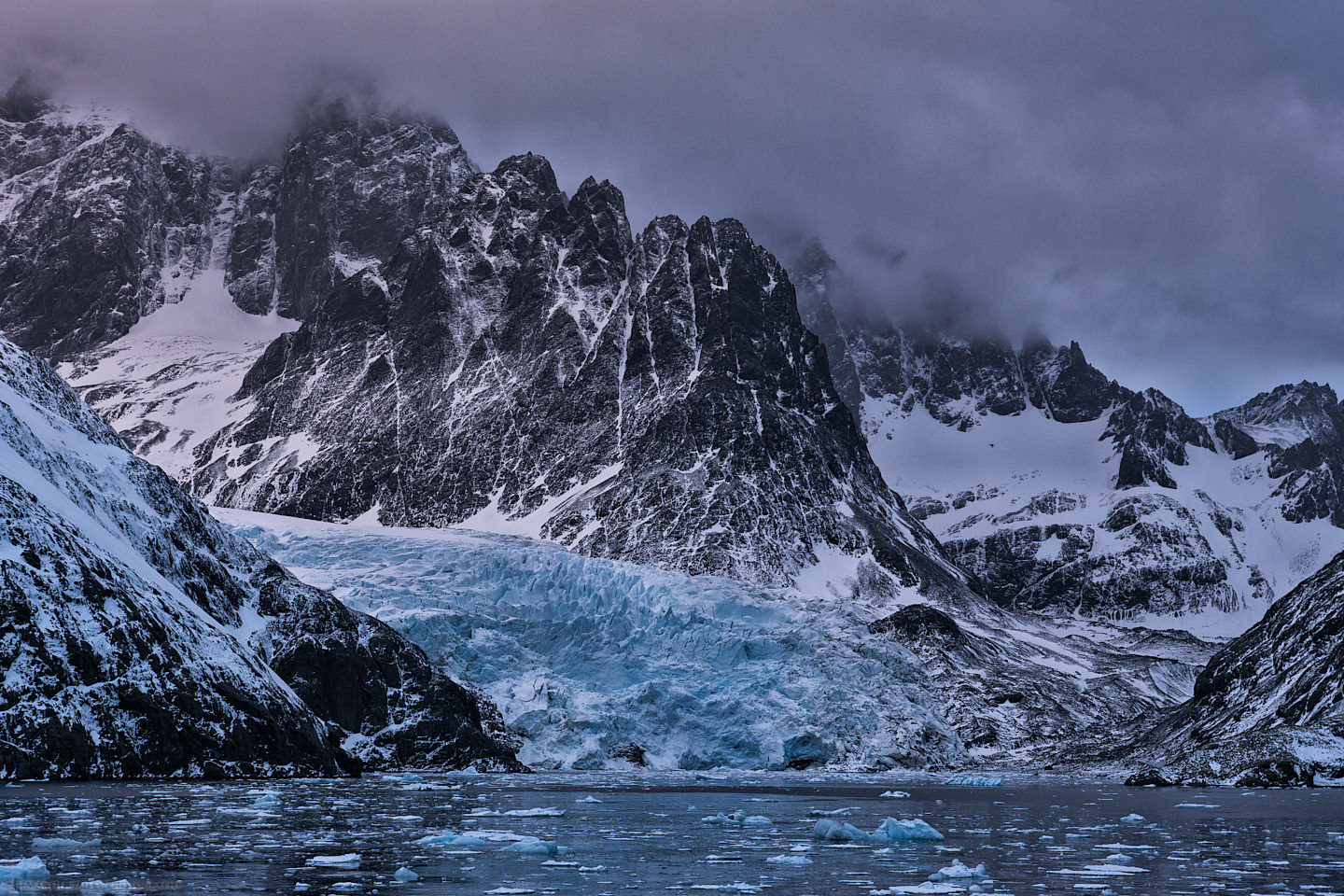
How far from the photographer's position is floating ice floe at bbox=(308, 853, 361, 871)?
32.0 m

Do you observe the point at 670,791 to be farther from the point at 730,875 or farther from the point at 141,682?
the point at 730,875

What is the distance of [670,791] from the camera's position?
76.8 metres

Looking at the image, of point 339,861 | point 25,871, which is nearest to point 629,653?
point 339,861

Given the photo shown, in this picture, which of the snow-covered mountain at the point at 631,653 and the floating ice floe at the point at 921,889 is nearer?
A: the floating ice floe at the point at 921,889

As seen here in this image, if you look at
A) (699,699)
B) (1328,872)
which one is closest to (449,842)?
(1328,872)

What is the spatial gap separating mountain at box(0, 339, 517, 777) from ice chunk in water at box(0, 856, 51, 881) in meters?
33.3

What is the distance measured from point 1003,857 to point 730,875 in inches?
346

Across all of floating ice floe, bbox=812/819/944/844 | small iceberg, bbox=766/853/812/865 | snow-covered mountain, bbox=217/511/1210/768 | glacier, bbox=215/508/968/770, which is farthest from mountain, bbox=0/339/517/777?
small iceberg, bbox=766/853/812/865

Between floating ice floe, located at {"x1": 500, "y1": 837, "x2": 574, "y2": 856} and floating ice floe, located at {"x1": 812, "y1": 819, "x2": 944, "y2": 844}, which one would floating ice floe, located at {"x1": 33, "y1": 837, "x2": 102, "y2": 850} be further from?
floating ice floe, located at {"x1": 812, "y1": 819, "x2": 944, "y2": 844}

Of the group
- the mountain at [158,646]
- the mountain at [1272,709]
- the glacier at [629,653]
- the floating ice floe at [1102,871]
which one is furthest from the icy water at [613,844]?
the glacier at [629,653]

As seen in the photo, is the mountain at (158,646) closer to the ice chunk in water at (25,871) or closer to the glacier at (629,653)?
the glacier at (629,653)

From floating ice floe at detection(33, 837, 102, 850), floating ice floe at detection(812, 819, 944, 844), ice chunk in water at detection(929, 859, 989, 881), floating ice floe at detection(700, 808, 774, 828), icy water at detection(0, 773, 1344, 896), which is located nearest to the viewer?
icy water at detection(0, 773, 1344, 896)

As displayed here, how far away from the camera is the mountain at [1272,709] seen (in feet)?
274

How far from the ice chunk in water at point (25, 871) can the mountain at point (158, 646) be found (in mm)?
33329
